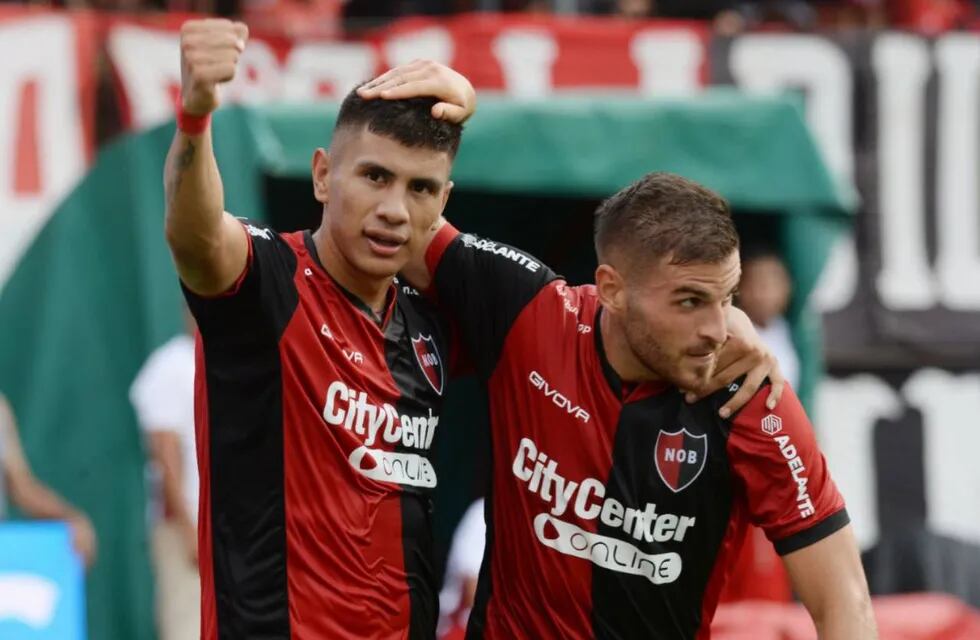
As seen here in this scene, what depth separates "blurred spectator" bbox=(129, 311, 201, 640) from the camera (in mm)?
6996

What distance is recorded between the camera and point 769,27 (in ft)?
32.1

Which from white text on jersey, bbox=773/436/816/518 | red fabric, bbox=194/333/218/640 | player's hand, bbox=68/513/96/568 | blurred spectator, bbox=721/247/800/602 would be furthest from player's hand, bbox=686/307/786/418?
player's hand, bbox=68/513/96/568

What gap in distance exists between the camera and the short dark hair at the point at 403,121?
3.83 m

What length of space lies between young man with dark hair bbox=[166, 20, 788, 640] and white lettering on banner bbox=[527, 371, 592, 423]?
398 mm

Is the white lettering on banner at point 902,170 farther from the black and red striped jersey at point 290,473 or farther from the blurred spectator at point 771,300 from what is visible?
the black and red striped jersey at point 290,473

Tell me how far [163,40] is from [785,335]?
3.40 meters

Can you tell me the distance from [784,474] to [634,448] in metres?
0.37

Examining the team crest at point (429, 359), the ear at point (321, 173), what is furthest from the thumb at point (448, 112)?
the team crest at point (429, 359)

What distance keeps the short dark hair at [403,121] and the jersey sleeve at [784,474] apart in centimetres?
98

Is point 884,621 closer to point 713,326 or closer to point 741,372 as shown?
point 741,372

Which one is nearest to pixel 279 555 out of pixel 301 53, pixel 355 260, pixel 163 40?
pixel 355 260

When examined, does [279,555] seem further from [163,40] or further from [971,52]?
[971,52]

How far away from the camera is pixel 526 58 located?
8.94 meters

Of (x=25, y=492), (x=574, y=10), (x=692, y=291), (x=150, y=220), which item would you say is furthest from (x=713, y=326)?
(x=574, y=10)
